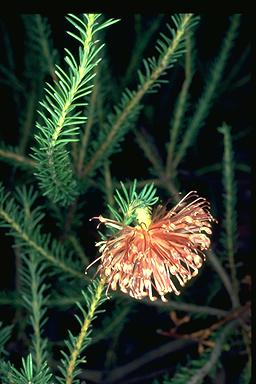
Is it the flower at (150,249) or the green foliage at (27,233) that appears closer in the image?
the flower at (150,249)

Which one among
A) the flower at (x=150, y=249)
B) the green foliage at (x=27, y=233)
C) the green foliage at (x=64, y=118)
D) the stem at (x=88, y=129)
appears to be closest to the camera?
the green foliage at (x=64, y=118)

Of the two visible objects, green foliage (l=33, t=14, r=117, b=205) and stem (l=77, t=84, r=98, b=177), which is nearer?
green foliage (l=33, t=14, r=117, b=205)

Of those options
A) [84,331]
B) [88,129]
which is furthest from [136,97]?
[84,331]

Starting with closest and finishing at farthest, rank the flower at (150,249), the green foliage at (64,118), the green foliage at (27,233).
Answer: the green foliage at (64,118) → the flower at (150,249) → the green foliage at (27,233)

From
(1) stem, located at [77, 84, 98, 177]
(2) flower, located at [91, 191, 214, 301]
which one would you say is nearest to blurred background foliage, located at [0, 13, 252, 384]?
(1) stem, located at [77, 84, 98, 177]

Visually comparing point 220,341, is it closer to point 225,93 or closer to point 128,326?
point 128,326

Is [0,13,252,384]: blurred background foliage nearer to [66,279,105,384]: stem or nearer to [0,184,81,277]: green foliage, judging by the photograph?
[0,184,81,277]: green foliage

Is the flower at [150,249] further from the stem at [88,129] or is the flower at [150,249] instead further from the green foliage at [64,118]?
the stem at [88,129]

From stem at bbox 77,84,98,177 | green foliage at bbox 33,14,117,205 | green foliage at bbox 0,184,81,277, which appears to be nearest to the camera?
green foliage at bbox 33,14,117,205

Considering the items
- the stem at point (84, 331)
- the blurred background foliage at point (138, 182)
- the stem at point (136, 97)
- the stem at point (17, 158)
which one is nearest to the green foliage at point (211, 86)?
the blurred background foliage at point (138, 182)
